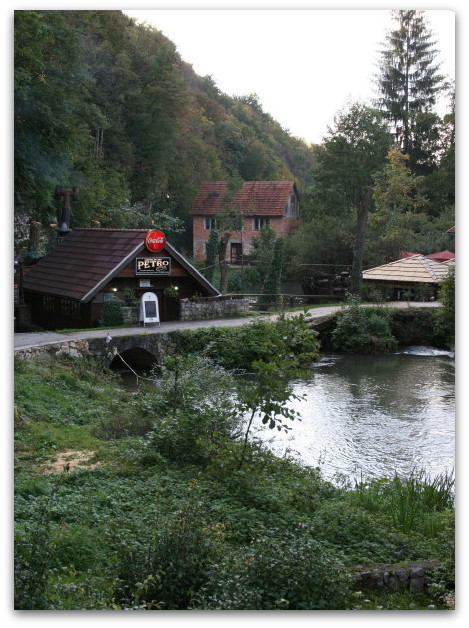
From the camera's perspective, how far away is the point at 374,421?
12.9 meters

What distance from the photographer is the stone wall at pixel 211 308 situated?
19.9 m

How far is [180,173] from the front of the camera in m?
15.0

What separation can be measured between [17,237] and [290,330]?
1256 cm

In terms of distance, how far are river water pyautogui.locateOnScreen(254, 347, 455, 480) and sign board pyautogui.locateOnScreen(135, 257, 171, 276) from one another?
4417mm

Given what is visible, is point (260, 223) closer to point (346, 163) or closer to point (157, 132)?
point (346, 163)

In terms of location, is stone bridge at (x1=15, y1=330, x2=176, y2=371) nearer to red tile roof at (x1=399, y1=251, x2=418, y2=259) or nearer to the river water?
the river water

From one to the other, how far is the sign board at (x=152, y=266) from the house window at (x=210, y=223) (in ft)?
5.20

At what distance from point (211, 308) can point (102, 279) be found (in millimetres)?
3410

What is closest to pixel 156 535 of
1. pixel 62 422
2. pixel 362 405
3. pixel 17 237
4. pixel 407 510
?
pixel 407 510

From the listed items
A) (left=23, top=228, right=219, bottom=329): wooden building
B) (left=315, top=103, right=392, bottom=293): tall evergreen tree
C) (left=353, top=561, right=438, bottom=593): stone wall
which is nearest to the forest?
(left=23, top=228, right=219, bottom=329): wooden building

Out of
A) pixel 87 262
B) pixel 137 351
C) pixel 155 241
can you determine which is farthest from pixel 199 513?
pixel 87 262

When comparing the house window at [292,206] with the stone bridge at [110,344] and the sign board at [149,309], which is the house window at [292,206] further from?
the sign board at [149,309]

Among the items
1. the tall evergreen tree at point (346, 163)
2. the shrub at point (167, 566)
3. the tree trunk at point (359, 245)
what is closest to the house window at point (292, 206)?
the tall evergreen tree at point (346, 163)

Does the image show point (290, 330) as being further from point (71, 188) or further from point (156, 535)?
point (71, 188)
